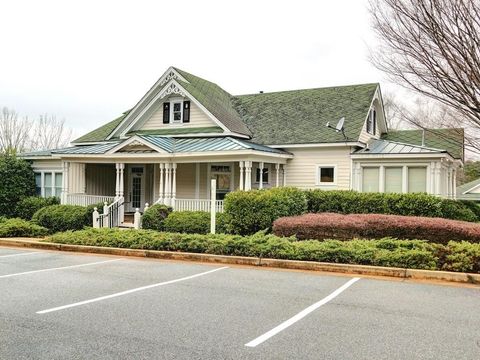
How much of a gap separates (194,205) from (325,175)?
5977 mm

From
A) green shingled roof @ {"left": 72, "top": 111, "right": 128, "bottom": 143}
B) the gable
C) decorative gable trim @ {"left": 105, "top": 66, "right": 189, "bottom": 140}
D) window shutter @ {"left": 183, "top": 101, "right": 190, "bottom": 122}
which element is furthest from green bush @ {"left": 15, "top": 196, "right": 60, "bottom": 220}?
window shutter @ {"left": 183, "top": 101, "right": 190, "bottom": 122}

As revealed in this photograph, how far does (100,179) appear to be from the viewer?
24828mm

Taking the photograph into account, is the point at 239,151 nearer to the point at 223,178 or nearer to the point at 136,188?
the point at 223,178

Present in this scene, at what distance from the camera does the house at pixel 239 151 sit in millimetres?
19781

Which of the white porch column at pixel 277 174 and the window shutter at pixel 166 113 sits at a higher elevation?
the window shutter at pixel 166 113

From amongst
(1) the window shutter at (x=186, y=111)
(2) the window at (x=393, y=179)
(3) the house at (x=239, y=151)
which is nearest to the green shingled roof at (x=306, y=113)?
(3) the house at (x=239, y=151)

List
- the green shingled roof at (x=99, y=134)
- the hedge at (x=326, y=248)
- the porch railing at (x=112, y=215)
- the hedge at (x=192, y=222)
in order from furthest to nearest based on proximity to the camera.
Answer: the green shingled roof at (x=99, y=134) < the porch railing at (x=112, y=215) < the hedge at (x=192, y=222) < the hedge at (x=326, y=248)

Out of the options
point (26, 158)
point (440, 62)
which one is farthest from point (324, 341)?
point (26, 158)

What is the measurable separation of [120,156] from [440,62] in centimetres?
1359

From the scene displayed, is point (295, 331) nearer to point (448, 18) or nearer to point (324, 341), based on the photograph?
point (324, 341)

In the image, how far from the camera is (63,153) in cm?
2248

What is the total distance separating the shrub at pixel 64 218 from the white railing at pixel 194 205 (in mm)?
3796

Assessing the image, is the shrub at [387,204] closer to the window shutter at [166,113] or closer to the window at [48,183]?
the window shutter at [166,113]

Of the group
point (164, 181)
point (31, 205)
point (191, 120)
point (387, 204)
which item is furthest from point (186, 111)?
point (387, 204)
